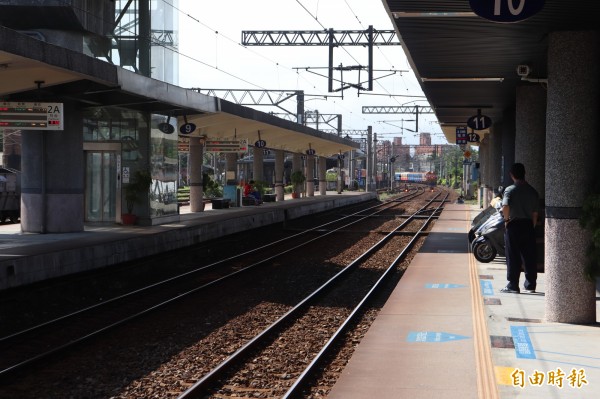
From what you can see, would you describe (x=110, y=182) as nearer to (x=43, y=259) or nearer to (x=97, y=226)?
(x=97, y=226)

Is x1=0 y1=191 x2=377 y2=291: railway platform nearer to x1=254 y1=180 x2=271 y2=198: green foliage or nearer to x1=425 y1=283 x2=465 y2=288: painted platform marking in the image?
x1=425 y1=283 x2=465 y2=288: painted platform marking

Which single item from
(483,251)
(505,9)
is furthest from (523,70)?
(483,251)

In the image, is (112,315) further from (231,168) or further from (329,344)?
(231,168)

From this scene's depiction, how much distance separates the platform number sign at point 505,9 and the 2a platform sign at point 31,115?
12740 millimetres

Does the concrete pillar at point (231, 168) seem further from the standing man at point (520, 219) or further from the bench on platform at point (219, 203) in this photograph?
the standing man at point (520, 219)

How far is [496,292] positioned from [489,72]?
4391 mm

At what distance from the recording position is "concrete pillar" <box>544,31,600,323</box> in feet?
29.9

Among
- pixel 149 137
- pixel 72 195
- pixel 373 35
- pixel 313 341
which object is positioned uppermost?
pixel 373 35

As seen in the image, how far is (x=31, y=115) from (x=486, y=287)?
1062 centimetres

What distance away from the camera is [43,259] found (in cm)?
1565

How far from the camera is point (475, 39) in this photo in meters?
11.1

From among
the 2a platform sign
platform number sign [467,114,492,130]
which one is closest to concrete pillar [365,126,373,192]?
platform number sign [467,114,492,130]

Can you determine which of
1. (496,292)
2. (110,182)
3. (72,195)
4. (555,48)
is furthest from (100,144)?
(555,48)

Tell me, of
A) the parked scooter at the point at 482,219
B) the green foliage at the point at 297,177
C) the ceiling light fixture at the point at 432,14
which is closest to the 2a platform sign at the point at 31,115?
the parked scooter at the point at 482,219
